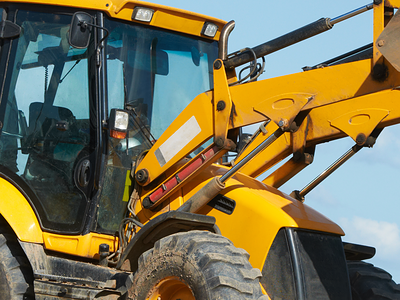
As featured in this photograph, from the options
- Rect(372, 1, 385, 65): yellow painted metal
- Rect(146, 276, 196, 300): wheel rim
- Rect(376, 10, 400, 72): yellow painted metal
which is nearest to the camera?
Rect(376, 10, 400, 72): yellow painted metal

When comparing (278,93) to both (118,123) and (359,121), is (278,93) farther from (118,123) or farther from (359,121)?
(118,123)

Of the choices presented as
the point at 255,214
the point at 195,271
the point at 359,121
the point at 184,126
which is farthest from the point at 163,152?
the point at 359,121

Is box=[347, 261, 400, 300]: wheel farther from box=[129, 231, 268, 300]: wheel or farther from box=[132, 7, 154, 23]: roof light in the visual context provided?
box=[132, 7, 154, 23]: roof light

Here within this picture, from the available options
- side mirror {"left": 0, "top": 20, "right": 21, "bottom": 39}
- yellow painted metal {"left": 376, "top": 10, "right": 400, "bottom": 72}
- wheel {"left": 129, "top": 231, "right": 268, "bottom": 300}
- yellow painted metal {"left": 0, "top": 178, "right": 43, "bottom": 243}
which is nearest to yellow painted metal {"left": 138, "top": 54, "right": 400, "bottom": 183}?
yellow painted metal {"left": 376, "top": 10, "right": 400, "bottom": 72}

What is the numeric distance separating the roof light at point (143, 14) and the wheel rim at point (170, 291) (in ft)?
7.09

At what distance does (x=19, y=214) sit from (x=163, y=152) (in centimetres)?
131

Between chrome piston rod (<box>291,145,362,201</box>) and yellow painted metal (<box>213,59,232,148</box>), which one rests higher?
yellow painted metal (<box>213,59,232,148</box>)

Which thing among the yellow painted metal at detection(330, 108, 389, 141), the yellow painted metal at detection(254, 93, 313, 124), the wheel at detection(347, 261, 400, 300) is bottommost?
the wheel at detection(347, 261, 400, 300)

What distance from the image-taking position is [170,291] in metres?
3.59

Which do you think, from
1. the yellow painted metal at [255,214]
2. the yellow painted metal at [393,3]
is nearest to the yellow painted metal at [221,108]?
the yellow painted metal at [255,214]

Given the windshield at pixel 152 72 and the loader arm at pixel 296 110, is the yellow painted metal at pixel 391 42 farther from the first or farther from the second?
the windshield at pixel 152 72

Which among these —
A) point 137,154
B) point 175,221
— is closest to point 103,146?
point 137,154

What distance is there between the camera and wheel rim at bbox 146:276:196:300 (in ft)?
11.5

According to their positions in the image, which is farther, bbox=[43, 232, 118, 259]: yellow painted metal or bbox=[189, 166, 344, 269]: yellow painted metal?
bbox=[43, 232, 118, 259]: yellow painted metal
